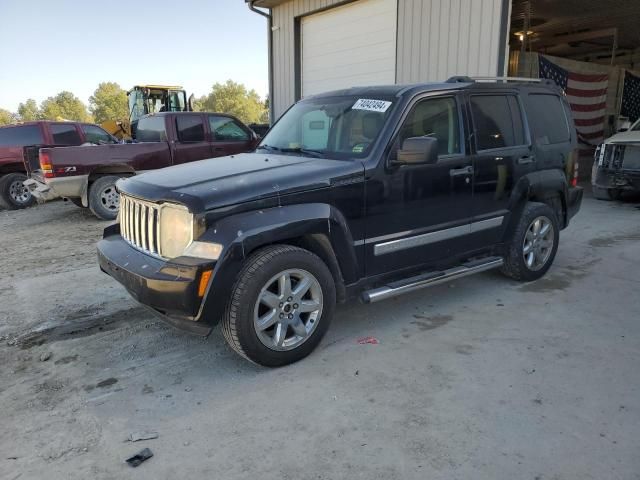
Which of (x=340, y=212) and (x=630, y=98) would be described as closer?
(x=340, y=212)

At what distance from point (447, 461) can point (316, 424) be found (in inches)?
28.9

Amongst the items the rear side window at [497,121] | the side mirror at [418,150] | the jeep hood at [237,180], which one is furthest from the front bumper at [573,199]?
the jeep hood at [237,180]

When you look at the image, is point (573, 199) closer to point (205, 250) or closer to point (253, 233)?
point (253, 233)

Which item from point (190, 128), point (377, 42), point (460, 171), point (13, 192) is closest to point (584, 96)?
point (377, 42)

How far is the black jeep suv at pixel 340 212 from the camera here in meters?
3.13

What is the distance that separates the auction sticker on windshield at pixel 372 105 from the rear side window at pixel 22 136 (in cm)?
905

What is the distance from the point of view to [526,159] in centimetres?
477

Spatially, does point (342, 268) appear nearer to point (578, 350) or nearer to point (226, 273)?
point (226, 273)

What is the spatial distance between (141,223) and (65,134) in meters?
8.72

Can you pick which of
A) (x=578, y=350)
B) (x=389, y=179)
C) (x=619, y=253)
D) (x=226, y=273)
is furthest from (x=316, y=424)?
(x=619, y=253)

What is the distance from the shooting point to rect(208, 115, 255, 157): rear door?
9.88 meters

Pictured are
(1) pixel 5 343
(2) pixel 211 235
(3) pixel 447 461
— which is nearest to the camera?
(3) pixel 447 461

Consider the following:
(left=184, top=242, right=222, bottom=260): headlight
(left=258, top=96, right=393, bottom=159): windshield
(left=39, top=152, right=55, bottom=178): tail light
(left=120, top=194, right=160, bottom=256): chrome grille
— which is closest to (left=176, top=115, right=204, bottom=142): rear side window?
(left=39, top=152, right=55, bottom=178): tail light

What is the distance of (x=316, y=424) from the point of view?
2.81 meters
